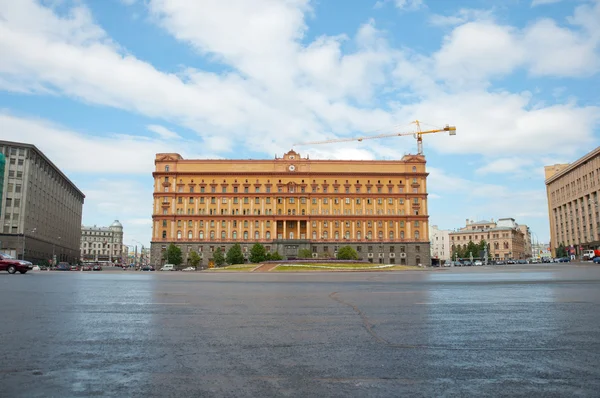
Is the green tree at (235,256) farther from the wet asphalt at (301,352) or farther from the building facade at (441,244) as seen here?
the building facade at (441,244)

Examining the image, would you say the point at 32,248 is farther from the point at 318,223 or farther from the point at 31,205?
the point at 318,223

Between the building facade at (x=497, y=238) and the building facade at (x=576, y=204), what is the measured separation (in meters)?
44.4

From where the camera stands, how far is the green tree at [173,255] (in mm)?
101769

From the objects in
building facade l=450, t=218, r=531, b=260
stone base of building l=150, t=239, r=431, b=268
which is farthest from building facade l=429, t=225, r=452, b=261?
stone base of building l=150, t=239, r=431, b=268

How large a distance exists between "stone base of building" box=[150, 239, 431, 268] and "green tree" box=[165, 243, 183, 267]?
3682mm

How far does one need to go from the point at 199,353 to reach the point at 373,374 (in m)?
2.15

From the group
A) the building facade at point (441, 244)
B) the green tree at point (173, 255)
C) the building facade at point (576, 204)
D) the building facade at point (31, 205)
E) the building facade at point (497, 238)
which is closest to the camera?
the building facade at point (31, 205)

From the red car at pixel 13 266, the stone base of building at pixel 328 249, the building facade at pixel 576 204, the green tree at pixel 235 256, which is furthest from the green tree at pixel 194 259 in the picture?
the building facade at pixel 576 204

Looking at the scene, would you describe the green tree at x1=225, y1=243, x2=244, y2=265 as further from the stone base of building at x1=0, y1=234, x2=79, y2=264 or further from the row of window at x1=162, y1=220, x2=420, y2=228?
the stone base of building at x1=0, y1=234, x2=79, y2=264

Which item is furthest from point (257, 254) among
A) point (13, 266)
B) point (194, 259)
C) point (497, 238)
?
point (497, 238)

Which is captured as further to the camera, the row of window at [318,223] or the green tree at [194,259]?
the row of window at [318,223]

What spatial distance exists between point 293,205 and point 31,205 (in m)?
54.7

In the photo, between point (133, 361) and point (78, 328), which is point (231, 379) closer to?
point (133, 361)

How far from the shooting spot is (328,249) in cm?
10775
